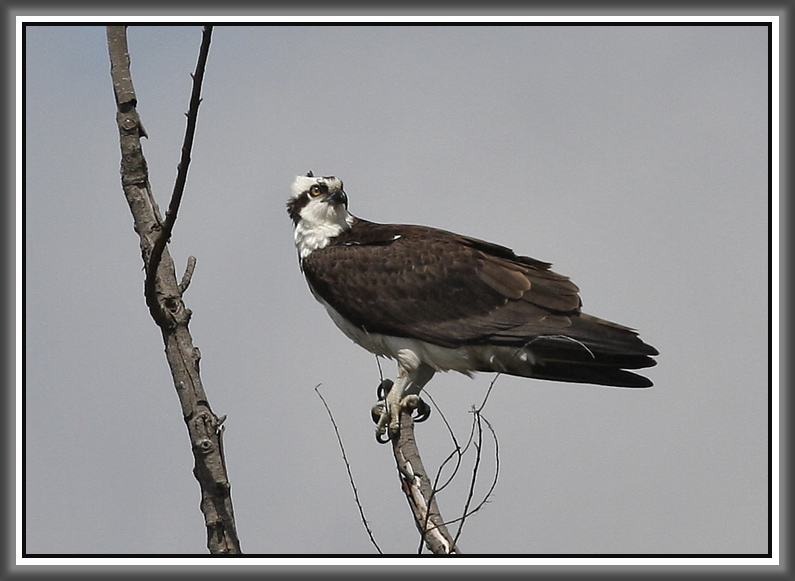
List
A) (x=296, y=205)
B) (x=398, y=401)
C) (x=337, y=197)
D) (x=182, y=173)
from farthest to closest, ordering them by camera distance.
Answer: (x=296, y=205) → (x=337, y=197) → (x=398, y=401) → (x=182, y=173)

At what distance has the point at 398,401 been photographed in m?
7.24

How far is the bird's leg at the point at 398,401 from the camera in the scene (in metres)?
7.11

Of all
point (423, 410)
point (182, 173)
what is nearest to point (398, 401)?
point (423, 410)

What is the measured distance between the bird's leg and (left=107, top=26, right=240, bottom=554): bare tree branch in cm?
112

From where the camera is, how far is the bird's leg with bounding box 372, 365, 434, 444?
23.3 ft

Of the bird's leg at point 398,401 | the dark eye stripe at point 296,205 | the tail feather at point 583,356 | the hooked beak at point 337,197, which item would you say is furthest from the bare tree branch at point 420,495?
the dark eye stripe at point 296,205

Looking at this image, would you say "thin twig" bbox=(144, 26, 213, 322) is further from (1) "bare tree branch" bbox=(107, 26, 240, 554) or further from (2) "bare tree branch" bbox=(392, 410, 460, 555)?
(2) "bare tree branch" bbox=(392, 410, 460, 555)

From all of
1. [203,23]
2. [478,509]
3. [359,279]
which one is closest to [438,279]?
[359,279]

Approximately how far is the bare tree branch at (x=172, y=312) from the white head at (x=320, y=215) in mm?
1340

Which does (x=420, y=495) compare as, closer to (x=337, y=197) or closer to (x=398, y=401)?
(x=398, y=401)

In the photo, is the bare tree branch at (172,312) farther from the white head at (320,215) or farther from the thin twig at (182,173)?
the white head at (320,215)

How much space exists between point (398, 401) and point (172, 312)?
5.08ft

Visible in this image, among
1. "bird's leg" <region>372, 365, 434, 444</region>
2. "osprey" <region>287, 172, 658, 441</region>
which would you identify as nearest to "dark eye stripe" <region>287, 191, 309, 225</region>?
"osprey" <region>287, 172, 658, 441</region>

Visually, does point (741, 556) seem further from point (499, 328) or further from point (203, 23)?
point (203, 23)
